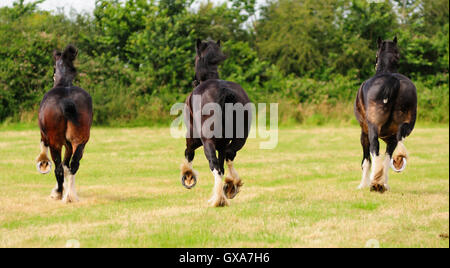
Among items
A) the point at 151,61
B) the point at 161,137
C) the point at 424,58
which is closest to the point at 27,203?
the point at 161,137

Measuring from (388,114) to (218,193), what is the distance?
302 cm

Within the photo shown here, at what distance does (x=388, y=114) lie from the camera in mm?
9141

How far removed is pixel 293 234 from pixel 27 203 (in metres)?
4.57

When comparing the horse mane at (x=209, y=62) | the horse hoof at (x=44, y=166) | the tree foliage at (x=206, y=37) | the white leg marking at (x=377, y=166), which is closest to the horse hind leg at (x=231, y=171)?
the horse mane at (x=209, y=62)

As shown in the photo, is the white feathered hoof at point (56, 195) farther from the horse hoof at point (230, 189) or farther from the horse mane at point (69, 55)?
the horse hoof at point (230, 189)

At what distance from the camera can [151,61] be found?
29.1m

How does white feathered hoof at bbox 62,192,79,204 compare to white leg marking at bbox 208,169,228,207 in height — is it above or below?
below

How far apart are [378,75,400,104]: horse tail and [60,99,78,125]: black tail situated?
14.7 feet

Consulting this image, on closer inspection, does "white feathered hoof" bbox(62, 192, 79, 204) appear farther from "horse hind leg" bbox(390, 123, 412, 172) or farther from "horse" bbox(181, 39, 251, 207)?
"horse hind leg" bbox(390, 123, 412, 172)

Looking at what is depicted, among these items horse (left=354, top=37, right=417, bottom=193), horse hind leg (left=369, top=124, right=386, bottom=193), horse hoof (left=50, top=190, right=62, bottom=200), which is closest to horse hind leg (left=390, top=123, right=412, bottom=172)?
horse (left=354, top=37, right=417, bottom=193)

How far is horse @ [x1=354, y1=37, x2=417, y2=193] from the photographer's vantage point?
29.4 feet

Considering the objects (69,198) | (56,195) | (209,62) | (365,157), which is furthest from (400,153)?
(56,195)

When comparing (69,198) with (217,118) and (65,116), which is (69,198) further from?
(217,118)

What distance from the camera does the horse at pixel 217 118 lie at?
26.1ft
